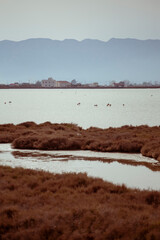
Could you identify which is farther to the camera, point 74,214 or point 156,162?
point 156,162

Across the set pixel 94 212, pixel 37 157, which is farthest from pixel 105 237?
pixel 37 157

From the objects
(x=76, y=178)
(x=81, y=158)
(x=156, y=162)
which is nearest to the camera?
(x=76, y=178)

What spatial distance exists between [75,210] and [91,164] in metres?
7.69

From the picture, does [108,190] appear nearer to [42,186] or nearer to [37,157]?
[42,186]

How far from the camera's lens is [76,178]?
11711 millimetres

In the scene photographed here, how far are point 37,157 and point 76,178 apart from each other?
21.2 feet

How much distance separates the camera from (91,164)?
16.0 meters

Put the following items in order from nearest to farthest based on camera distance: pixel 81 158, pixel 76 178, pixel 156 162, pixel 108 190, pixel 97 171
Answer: pixel 108 190 → pixel 76 178 → pixel 97 171 → pixel 156 162 → pixel 81 158

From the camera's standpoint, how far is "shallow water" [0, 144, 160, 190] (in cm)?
1309

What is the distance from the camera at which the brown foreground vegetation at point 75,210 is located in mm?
7316

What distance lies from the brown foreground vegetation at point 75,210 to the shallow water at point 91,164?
6.60ft

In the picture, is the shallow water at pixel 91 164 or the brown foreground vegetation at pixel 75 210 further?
the shallow water at pixel 91 164

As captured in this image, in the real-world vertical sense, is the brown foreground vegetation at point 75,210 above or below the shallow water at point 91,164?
above

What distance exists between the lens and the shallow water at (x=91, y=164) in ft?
42.9
